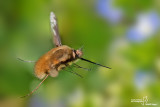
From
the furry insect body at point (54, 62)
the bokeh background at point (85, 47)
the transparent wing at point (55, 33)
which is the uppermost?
the bokeh background at point (85, 47)

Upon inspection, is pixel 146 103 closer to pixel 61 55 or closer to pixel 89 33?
pixel 89 33

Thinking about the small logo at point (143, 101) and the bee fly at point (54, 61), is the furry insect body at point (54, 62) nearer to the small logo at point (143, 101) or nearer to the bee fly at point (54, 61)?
the bee fly at point (54, 61)

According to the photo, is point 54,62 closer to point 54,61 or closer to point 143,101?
point 54,61

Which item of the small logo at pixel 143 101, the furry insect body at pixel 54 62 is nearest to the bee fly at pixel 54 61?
the furry insect body at pixel 54 62

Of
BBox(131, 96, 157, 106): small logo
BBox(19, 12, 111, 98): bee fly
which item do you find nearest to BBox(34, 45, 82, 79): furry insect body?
BBox(19, 12, 111, 98): bee fly

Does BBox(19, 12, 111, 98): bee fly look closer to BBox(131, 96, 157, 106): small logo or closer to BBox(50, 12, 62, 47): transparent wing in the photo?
BBox(50, 12, 62, 47): transparent wing

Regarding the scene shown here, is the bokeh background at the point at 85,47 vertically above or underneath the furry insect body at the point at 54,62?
above
